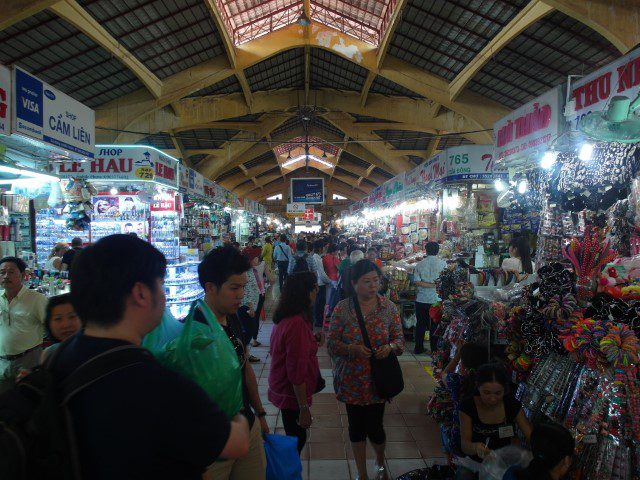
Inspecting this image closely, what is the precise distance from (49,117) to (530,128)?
5.14 m

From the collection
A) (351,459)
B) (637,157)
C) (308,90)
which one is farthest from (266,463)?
(308,90)

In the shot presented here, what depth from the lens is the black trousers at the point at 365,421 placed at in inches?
110

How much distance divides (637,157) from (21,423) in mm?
3997

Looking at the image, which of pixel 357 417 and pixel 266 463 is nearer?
pixel 266 463

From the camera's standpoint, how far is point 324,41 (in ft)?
36.7

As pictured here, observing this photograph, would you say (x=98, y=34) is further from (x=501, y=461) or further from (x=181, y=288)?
(x=501, y=461)

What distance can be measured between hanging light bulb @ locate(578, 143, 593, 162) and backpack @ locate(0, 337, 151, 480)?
164 inches

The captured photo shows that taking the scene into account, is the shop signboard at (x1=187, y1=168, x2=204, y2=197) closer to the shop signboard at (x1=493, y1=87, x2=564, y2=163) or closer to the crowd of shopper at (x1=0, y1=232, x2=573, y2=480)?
the crowd of shopper at (x1=0, y1=232, x2=573, y2=480)

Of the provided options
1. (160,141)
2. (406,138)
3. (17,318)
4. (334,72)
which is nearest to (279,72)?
(334,72)

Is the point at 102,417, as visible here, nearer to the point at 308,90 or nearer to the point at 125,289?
the point at 125,289

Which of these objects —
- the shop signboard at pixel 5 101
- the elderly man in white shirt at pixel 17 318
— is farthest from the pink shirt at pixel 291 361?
the shop signboard at pixel 5 101

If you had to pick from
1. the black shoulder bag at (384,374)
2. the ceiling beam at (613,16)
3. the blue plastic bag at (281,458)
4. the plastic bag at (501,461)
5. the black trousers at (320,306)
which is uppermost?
the ceiling beam at (613,16)

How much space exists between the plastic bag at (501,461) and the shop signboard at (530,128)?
3.22 meters

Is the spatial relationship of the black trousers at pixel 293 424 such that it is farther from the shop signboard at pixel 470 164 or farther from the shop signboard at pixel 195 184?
the shop signboard at pixel 195 184
